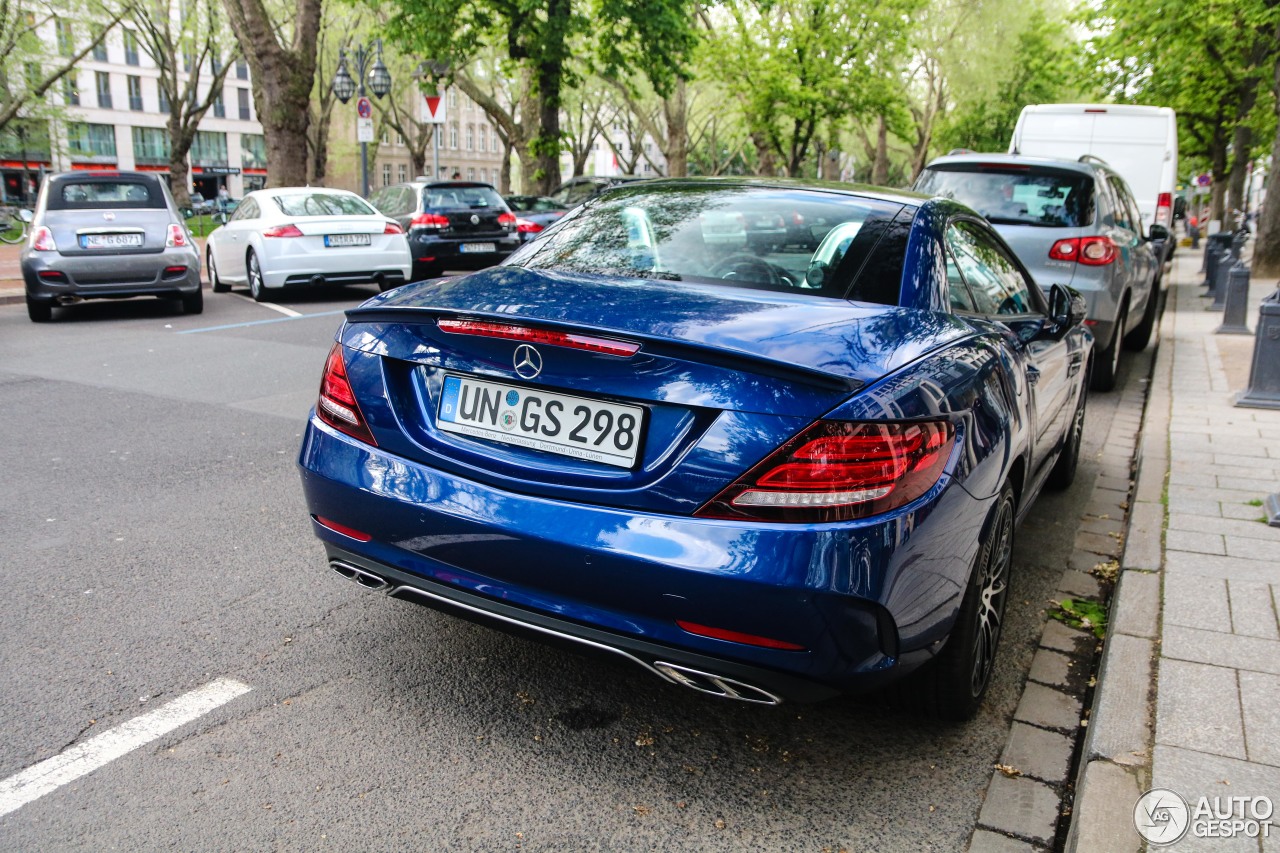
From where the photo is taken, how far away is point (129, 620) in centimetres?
374

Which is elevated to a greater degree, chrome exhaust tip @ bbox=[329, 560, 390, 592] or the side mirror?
the side mirror

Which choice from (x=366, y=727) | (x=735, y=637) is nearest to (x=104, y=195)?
(x=366, y=727)

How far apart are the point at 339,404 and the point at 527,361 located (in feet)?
2.34

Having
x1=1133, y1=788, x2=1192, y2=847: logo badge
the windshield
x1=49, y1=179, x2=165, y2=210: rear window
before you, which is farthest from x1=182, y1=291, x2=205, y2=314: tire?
x1=1133, y1=788, x2=1192, y2=847: logo badge

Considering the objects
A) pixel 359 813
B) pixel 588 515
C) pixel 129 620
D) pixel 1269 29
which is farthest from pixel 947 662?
pixel 1269 29

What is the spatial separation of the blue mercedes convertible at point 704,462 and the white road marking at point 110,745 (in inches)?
22.3

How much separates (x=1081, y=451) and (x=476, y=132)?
93145 mm

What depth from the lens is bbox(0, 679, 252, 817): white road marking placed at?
8.84 feet

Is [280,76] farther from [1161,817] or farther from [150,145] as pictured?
[150,145]

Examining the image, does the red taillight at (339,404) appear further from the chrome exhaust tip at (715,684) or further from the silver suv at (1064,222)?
the silver suv at (1064,222)

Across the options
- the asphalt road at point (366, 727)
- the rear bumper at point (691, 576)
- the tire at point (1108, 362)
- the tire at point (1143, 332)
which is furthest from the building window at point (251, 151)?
the rear bumper at point (691, 576)

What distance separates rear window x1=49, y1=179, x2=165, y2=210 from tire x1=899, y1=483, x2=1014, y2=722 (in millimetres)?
11736

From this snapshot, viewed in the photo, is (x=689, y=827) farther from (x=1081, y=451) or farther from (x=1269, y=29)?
(x=1269, y=29)
